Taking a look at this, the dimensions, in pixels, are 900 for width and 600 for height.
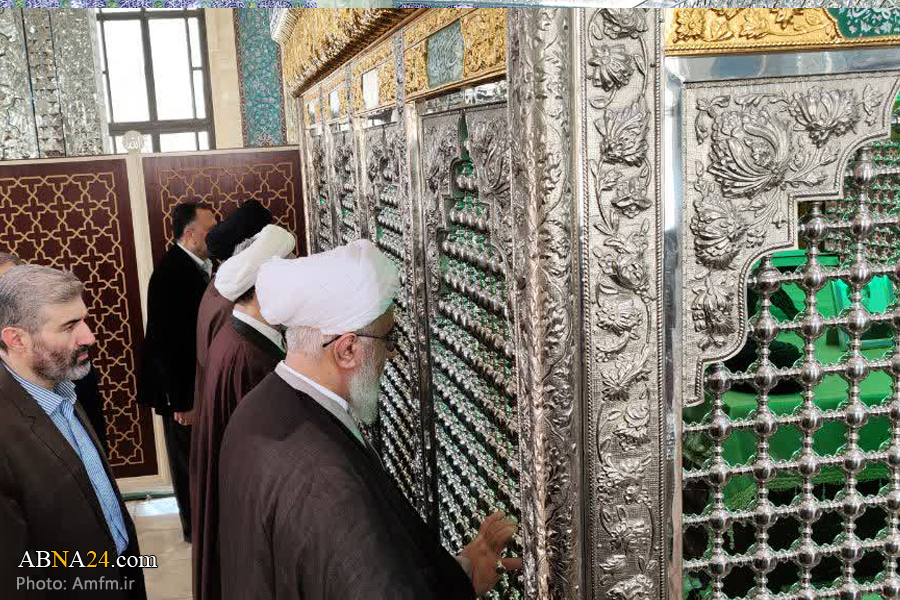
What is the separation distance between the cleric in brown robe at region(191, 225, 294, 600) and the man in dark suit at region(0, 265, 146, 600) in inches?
34.7

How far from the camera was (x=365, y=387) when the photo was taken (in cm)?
136

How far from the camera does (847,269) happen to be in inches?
47.4

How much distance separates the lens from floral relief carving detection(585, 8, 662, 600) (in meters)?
1.06

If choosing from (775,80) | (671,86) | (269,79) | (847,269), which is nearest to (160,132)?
(671,86)

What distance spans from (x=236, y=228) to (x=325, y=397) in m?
1.24

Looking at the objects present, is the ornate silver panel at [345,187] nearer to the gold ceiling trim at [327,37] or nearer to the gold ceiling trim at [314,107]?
the gold ceiling trim at [327,37]

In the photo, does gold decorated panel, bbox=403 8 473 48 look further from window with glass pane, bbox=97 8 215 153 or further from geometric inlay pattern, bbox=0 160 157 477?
geometric inlay pattern, bbox=0 160 157 477

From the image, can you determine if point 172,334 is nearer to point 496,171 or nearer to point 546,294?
point 496,171

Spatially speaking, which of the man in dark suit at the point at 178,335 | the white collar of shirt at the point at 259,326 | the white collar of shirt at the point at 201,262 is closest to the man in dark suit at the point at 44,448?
the man in dark suit at the point at 178,335

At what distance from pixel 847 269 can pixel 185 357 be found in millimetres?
2060

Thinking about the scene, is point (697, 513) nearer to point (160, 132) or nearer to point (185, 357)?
point (160, 132)

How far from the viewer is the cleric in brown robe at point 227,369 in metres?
2.20

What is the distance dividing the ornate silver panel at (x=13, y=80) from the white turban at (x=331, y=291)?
0.53 metres

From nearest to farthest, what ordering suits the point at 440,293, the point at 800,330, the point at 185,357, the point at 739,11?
1. the point at 739,11
2. the point at 800,330
3. the point at 440,293
4. the point at 185,357
